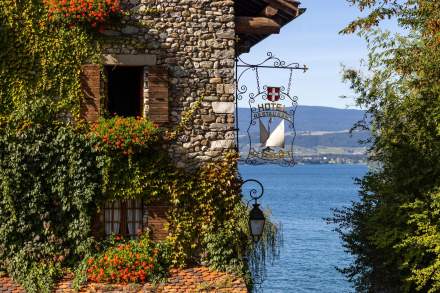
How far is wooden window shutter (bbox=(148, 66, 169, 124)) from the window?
187 cm

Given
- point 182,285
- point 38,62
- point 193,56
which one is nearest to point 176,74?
point 193,56

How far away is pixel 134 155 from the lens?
14.6 meters

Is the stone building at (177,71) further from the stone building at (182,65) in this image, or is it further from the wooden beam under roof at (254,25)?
the wooden beam under roof at (254,25)

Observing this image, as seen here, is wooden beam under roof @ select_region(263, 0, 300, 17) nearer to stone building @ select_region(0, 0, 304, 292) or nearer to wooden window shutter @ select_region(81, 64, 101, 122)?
stone building @ select_region(0, 0, 304, 292)

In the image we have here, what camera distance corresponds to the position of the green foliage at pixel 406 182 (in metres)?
14.8

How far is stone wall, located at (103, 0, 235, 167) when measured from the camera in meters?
14.8

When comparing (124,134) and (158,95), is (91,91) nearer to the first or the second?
(124,134)

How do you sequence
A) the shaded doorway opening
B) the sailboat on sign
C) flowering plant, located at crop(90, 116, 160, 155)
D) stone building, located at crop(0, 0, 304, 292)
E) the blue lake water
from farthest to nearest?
the blue lake water
the shaded doorway opening
the sailboat on sign
stone building, located at crop(0, 0, 304, 292)
flowering plant, located at crop(90, 116, 160, 155)

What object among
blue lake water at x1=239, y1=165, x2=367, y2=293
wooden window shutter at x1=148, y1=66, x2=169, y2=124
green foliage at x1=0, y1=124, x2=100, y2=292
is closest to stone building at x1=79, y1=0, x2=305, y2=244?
wooden window shutter at x1=148, y1=66, x2=169, y2=124

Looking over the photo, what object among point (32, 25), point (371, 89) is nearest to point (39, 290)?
point (32, 25)

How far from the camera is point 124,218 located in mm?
15094

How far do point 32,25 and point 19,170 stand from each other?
9.44 feet

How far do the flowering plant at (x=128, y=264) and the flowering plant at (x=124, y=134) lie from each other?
1.97m

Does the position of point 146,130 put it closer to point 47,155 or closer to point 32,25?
point 47,155
